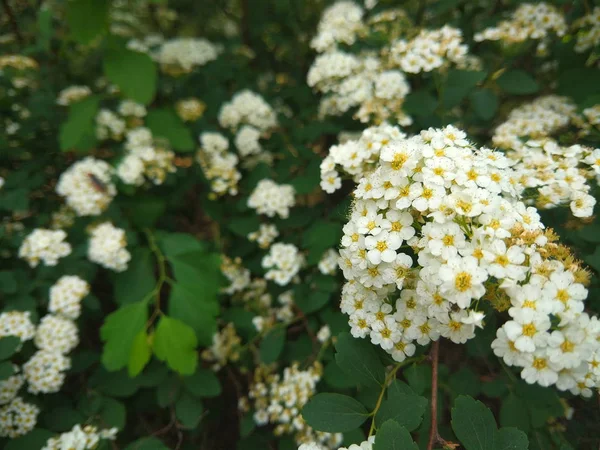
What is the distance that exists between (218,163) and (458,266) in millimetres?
1575

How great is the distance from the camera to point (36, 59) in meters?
2.94

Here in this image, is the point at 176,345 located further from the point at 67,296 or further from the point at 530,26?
the point at 530,26

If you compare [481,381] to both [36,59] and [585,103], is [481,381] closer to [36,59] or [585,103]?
[585,103]

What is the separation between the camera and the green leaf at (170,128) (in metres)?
2.46

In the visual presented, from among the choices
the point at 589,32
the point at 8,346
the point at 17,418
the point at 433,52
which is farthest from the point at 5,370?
the point at 589,32

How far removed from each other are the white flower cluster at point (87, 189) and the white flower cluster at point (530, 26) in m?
1.96

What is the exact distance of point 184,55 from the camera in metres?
2.92

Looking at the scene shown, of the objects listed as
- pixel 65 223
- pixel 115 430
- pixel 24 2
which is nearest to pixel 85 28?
pixel 65 223

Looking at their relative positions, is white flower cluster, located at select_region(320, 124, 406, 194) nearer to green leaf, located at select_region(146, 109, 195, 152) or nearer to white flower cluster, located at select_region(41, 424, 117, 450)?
green leaf, located at select_region(146, 109, 195, 152)

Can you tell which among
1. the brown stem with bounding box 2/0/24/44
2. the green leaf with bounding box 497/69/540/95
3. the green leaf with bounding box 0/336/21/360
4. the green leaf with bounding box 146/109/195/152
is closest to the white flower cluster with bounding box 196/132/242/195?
the green leaf with bounding box 146/109/195/152

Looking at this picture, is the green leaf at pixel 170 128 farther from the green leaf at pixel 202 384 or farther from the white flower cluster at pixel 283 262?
the green leaf at pixel 202 384

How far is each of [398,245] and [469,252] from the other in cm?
17

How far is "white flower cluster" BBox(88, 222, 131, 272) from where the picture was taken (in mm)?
2004

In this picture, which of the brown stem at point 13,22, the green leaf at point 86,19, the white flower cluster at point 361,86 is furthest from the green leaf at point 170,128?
the brown stem at point 13,22
